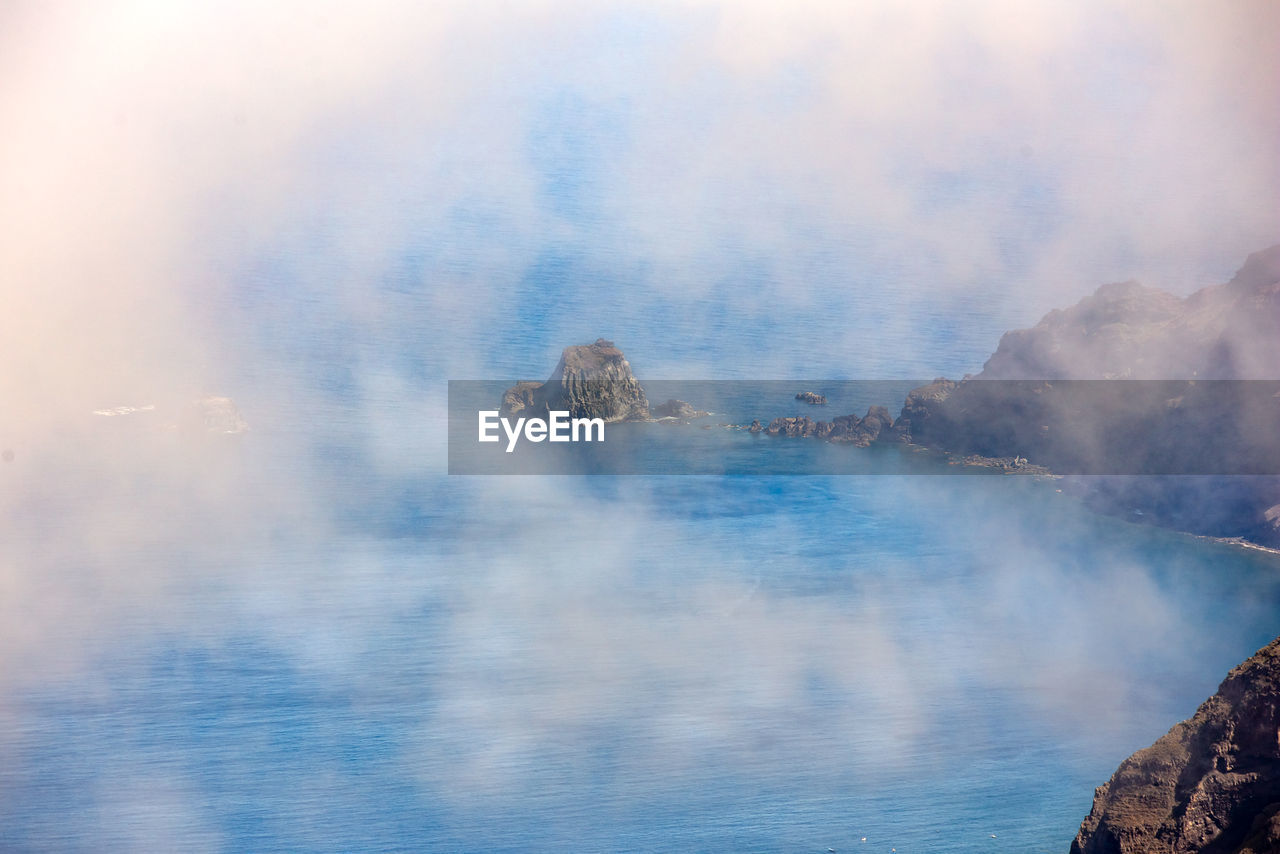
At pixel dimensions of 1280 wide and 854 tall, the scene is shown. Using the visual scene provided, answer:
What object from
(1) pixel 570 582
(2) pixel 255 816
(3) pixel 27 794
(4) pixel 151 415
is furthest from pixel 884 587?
(4) pixel 151 415

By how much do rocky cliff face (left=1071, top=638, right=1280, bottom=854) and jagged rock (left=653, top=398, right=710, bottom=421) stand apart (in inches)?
1087

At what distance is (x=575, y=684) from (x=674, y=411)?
17.7m

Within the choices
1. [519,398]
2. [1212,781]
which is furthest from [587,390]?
[1212,781]

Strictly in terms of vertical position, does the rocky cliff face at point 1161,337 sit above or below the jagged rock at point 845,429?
above

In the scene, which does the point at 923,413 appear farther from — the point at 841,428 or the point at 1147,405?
the point at 1147,405

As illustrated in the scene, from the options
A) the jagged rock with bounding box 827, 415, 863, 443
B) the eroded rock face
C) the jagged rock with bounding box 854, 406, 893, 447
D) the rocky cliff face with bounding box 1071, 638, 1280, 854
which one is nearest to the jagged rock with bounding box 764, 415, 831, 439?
the jagged rock with bounding box 827, 415, 863, 443

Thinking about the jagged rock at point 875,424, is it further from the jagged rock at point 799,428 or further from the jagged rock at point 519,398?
the jagged rock at point 519,398

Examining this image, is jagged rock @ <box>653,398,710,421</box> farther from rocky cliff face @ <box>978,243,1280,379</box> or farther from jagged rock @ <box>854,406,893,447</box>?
rocky cliff face @ <box>978,243,1280,379</box>

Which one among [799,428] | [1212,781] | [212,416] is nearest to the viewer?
[1212,781]

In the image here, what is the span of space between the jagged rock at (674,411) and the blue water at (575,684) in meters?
6.63

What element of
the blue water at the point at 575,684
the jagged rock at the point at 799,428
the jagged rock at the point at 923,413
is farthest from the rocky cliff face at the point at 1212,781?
the jagged rock at the point at 799,428

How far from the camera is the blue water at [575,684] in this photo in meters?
16.6

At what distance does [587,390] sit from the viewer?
36.2 m

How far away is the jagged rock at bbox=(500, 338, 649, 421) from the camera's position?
3584cm
